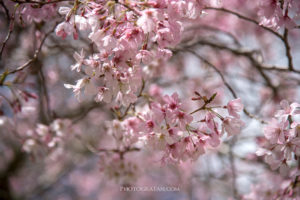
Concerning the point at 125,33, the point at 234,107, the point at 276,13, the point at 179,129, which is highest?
the point at 276,13

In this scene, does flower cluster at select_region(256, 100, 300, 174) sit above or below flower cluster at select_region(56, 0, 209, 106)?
below

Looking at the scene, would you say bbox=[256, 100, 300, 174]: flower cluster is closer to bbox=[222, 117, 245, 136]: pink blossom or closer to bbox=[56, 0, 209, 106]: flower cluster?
bbox=[222, 117, 245, 136]: pink blossom

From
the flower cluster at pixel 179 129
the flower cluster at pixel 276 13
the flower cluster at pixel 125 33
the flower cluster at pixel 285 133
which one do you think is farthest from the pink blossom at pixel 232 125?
the flower cluster at pixel 276 13

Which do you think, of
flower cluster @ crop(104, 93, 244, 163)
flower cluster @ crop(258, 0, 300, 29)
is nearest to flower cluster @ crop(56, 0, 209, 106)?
flower cluster @ crop(104, 93, 244, 163)

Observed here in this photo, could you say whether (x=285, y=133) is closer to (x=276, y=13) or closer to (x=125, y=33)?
(x=276, y=13)

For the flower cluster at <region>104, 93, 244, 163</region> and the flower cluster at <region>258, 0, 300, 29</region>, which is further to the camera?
the flower cluster at <region>258, 0, 300, 29</region>

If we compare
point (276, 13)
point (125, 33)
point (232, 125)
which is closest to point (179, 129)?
point (232, 125)

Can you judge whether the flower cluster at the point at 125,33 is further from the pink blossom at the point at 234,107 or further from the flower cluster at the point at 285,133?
the flower cluster at the point at 285,133

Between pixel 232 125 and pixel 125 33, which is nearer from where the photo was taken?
pixel 125 33

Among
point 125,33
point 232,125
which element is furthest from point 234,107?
point 125,33

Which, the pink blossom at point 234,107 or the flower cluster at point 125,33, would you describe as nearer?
the flower cluster at point 125,33

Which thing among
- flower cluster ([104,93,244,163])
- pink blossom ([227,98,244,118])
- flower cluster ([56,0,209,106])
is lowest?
flower cluster ([104,93,244,163])

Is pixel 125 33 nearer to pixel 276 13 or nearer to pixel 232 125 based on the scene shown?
pixel 232 125

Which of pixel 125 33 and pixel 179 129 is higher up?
pixel 125 33
